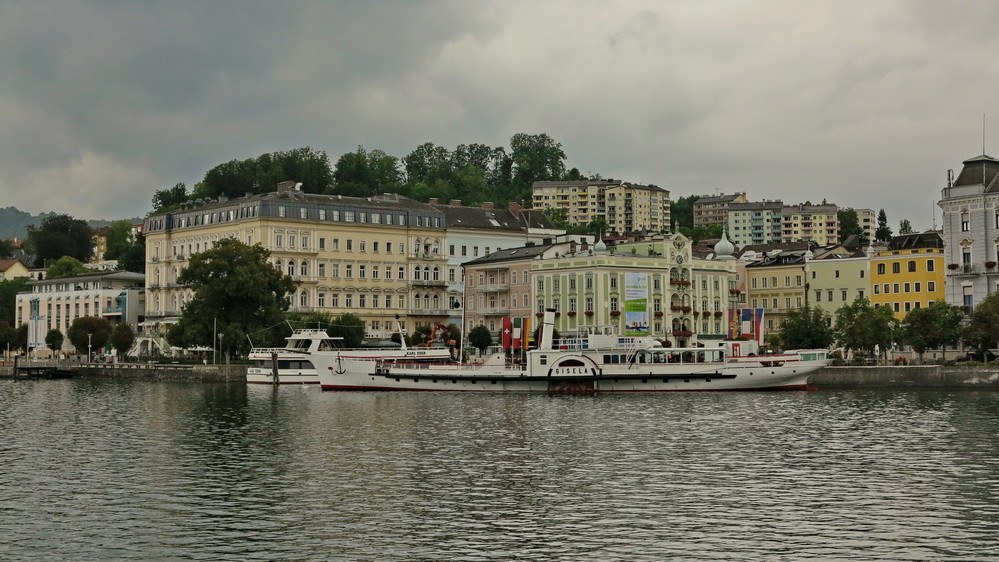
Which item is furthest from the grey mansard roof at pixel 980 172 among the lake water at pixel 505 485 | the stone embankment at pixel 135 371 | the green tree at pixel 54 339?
A: the green tree at pixel 54 339

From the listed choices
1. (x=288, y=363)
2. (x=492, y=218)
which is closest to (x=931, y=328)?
(x=288, y=363)

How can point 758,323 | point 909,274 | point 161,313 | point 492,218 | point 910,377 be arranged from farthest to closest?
1. point 492,218
2. point 161,313
3. point 909,274
4. point 758,323
5. point 910,377

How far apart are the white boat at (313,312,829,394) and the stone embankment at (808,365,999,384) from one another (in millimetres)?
3449

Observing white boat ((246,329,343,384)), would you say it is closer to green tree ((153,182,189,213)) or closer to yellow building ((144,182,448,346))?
yellow building ((144,182,448,346))

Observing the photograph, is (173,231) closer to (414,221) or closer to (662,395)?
(414,221)

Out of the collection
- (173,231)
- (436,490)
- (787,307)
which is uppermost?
(173,231)

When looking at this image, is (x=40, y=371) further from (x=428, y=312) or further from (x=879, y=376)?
(x=879, y=376)

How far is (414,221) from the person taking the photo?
482 ft

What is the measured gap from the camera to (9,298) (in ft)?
625

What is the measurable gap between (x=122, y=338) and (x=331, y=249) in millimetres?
24539

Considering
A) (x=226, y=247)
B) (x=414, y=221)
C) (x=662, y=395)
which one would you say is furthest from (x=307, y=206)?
(x=662, y=395)

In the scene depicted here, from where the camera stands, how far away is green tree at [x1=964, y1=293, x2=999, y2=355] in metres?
96.1

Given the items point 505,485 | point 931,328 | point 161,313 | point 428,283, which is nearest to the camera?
point 505,485

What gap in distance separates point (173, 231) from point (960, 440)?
11259 centimetres
